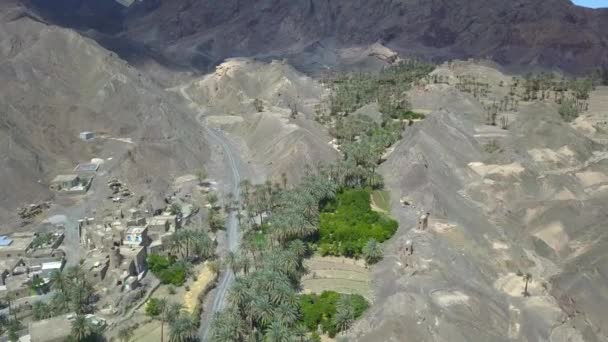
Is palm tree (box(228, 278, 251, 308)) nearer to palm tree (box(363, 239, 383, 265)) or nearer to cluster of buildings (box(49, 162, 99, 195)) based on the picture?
palm tree (box(363, 239, 383, 265))

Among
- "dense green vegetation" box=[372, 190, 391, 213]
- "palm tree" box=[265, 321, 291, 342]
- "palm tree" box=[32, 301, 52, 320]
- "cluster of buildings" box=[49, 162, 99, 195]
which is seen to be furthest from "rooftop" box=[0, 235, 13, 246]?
"dense green vegetation" box=[372, 190, 391, 213]

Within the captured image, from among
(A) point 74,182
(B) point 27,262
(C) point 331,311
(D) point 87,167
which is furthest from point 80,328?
(D) point 87,167

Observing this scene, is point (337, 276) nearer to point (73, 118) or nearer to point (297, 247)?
point (297, 247)

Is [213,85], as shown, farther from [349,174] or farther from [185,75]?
[349,174]

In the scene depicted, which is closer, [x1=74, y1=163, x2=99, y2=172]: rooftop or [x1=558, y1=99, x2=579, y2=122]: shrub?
[x1=74, y1=163, x2=99, y2=172]: rooftop

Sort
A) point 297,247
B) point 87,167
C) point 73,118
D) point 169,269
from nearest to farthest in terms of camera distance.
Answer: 1. point 297,247
2. point 169,269
3. point 87,167
4. point 73,118

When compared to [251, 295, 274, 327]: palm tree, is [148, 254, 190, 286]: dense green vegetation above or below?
below
